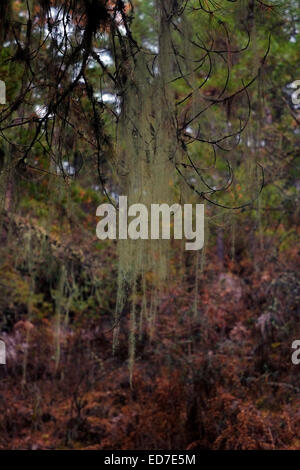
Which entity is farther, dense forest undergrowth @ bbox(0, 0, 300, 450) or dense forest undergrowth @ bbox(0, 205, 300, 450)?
dense forest undergrowth @ bbox(0, 205, 300, 450)

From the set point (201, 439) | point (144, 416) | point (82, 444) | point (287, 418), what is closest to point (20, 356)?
point (82, 444)

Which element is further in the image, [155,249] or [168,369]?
[168,369]

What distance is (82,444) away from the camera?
6.73 meters

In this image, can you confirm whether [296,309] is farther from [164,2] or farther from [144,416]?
[164,2]

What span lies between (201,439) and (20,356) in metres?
3.89

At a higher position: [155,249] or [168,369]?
[155,249]

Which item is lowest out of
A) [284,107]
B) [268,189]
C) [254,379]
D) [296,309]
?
[254,379]

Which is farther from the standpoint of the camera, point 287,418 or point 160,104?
point 287,418

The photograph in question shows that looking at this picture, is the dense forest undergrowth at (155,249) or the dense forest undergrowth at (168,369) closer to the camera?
the dense forest undergrowth at (155,249)

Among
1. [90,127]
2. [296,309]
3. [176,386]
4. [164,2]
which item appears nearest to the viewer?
[164,2]
